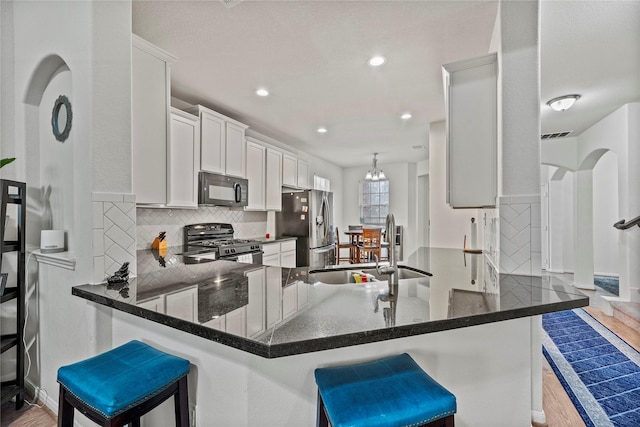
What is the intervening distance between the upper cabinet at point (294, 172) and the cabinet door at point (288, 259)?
3.77 feet

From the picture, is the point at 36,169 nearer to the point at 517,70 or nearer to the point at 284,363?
the point at 284,363

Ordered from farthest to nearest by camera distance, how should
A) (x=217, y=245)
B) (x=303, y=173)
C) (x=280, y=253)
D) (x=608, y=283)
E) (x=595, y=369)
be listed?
(x=303, y=173) < (x=608, y=283) < (x=280, y=253) < (x=217, y=245) < (x=595, y=369)

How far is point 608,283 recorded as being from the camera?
5.28 meters

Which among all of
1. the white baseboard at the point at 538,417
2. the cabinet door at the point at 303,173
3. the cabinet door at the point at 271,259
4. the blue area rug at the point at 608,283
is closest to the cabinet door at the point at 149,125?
the cabinet door at the point at 271,259

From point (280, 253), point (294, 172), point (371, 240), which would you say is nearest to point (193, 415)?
point (280, 253)

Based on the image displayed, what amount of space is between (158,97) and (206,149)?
86cm

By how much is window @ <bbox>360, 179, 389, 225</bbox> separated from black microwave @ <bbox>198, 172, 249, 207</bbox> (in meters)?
4.70

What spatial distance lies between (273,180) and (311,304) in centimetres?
360

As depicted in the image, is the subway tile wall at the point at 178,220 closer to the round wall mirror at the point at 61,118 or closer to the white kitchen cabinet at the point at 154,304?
the round wall mirror at the point at 61,118

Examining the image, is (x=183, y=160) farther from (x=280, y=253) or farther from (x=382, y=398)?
(x=382, y=398)

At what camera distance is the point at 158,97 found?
244 centimetres

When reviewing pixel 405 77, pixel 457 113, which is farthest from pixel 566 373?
pixel 405 77

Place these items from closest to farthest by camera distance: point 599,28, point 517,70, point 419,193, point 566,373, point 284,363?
point 284,363, point 517,70, point 599,28, point 566,373, point 419,193

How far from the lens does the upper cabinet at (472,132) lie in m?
1.86
